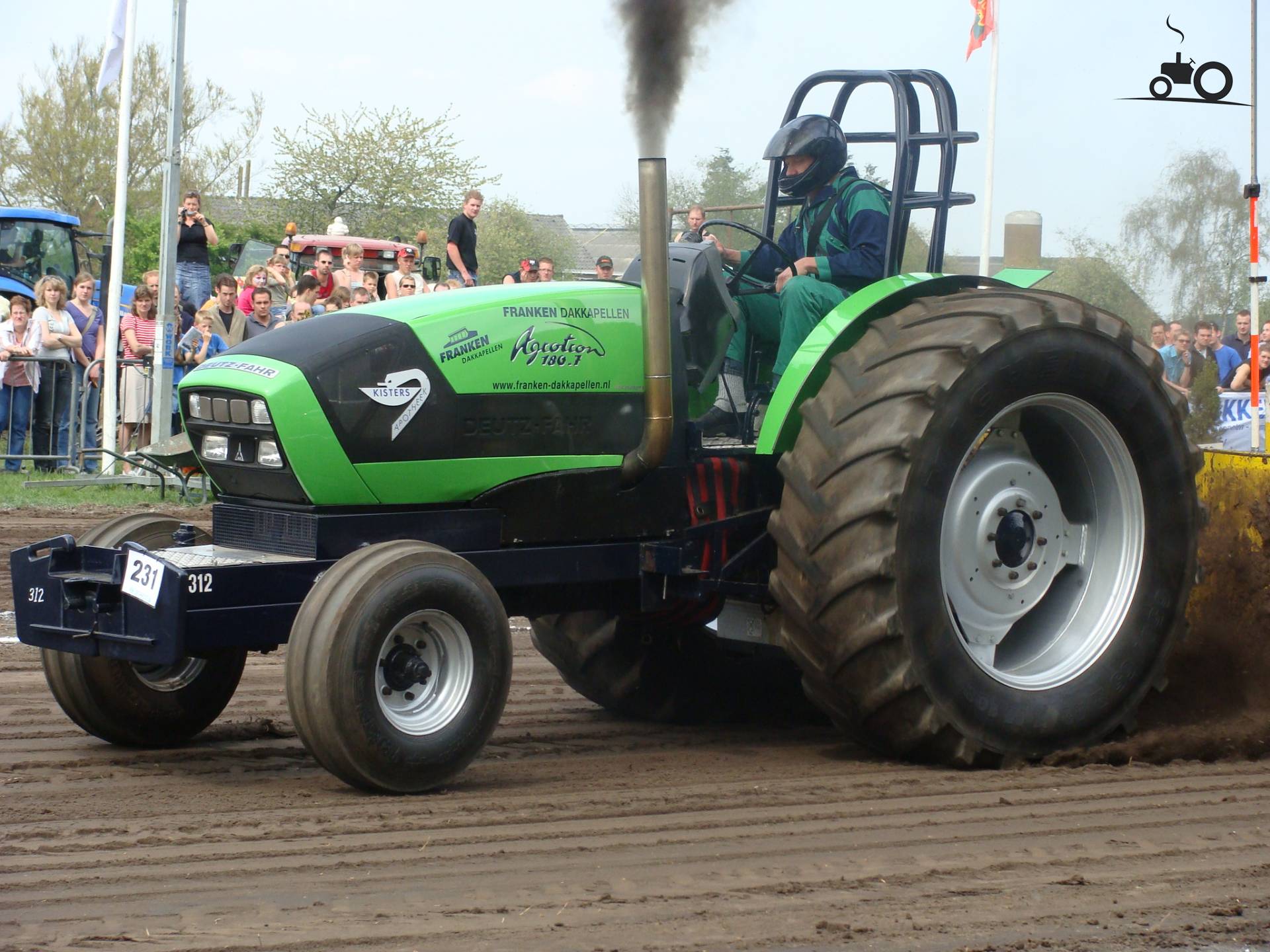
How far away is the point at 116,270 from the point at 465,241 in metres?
3.13

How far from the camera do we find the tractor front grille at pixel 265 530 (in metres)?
4.68

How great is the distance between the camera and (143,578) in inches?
175

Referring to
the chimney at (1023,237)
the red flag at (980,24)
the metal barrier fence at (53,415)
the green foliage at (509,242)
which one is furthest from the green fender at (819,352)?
the green foliage at (509,242)

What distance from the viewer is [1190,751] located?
525cm

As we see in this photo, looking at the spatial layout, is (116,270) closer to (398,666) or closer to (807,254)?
(807,254)

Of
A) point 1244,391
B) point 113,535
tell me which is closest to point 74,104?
point 1244,391

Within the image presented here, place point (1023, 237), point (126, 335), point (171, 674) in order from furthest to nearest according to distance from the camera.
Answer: point (1023, 237), point (126, 335), point (171, 674)

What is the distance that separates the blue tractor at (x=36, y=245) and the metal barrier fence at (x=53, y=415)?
7606 millimetres

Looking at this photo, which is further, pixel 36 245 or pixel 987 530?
pixel 36 245

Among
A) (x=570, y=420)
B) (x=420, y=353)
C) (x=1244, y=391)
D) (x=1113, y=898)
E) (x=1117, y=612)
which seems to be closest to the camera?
(x=1113, y=898)

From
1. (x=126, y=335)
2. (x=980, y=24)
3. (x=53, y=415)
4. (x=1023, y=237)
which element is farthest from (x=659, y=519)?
(x=980, y=24)

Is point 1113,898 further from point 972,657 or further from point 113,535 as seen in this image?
point 113,535

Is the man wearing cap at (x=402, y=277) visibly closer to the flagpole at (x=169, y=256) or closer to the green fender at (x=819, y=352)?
the flagpole at (x=169, y=256)

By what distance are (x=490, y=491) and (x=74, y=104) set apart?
130ft
